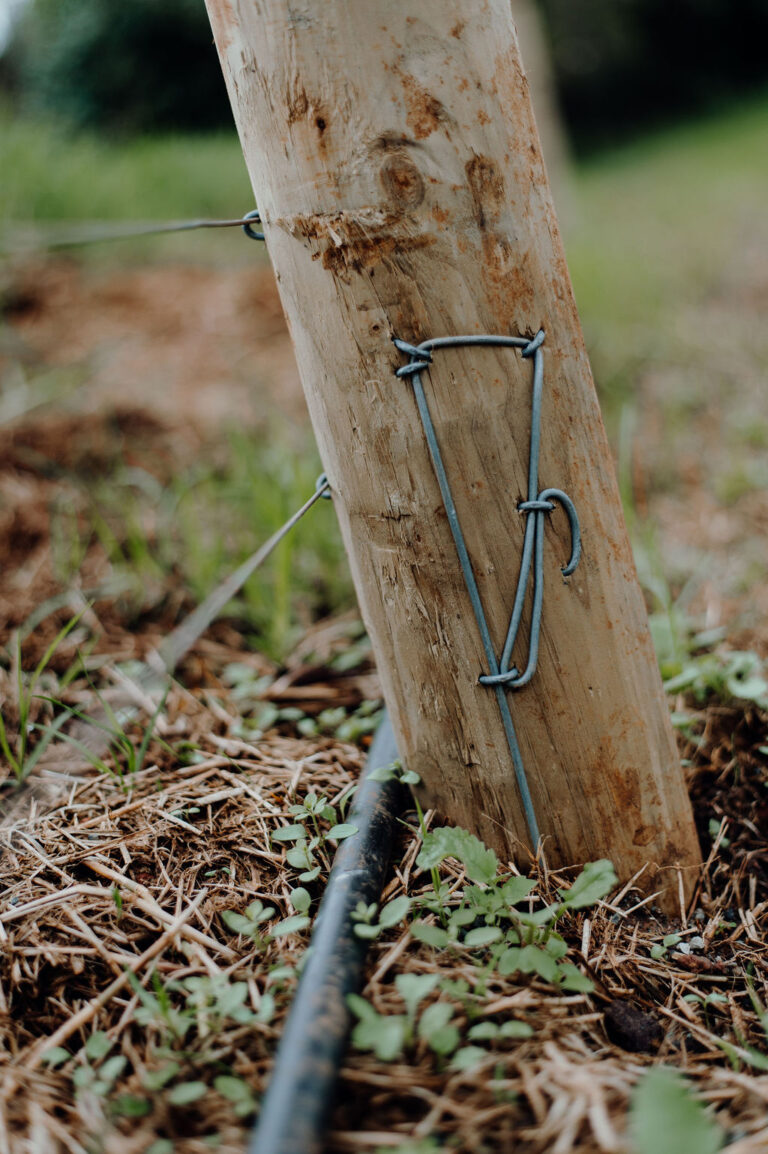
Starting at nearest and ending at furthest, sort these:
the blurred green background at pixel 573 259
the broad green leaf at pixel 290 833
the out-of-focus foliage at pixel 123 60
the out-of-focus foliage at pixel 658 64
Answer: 1. the broad green leaf at pixel 290 833
2. the blurred green background at pixel 573 259
3. the out-of-focus foliage at pixel 123 60
4. the out-of-focus foliage at pixel 658 64

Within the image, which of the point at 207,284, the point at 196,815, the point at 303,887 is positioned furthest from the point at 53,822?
the point at 207,284

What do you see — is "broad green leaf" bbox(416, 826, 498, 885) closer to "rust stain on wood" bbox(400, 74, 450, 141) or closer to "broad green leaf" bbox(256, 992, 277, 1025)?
"broad green leaf" bbox(256, 992, 277, 1025)

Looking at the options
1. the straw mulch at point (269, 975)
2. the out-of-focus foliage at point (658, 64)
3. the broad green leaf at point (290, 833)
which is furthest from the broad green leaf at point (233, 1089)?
the out-of-focus foliage at point (658, 64)

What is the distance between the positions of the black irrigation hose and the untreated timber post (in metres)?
0.11

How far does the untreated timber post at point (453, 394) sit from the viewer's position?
0.92 meters

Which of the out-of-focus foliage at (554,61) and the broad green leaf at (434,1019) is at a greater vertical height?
the out-of-focus foliage at (554,61)

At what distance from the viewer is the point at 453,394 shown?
1.01m

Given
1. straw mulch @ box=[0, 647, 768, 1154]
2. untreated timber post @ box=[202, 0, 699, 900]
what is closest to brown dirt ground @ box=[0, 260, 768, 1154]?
straw mulch @ box=[0, 647, 768, 1154]

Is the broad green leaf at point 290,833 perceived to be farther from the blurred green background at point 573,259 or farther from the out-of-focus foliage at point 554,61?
the out-of-focus foliage at point 554,61

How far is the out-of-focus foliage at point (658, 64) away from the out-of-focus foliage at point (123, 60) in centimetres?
988

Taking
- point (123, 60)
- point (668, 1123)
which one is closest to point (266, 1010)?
point (668, 1123)

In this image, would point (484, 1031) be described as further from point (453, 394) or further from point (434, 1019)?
point (453, 394)

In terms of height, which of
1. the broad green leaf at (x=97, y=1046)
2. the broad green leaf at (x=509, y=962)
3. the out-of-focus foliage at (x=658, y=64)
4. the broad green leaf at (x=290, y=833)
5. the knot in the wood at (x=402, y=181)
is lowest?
the broad green leaf at (x=509, y=962)

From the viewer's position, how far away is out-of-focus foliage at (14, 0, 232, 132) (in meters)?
7.90
